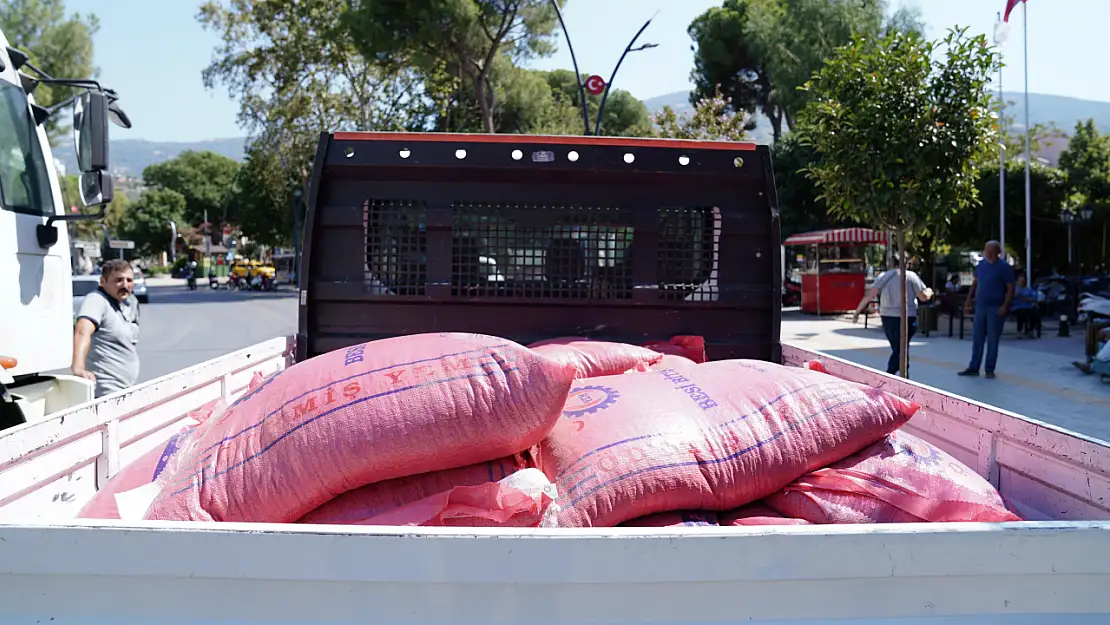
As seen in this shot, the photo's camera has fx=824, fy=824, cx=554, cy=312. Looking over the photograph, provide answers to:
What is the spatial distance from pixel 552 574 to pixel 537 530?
80 mm

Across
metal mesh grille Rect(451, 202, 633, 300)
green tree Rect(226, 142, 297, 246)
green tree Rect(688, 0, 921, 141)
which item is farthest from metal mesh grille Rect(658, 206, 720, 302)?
green tree Rect(226, 142, 297, 246)

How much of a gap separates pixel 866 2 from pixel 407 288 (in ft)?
113

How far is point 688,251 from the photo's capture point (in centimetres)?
379

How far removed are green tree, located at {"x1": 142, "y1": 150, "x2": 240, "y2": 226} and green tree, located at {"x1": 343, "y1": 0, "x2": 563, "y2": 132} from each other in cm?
6812

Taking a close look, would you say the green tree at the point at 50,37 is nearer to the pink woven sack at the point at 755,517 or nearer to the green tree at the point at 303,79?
the green tree at the point at 303,79

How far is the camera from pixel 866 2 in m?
33.1

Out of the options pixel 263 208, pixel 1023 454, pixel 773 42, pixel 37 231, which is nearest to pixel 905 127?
pixel 1023 454

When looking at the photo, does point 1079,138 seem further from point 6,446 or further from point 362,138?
point 6,446

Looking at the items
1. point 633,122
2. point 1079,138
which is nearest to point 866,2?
point 1079,138

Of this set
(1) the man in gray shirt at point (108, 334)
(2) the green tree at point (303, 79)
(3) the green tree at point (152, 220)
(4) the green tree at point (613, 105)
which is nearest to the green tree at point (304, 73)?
(2) the green tree at point (303, 79)

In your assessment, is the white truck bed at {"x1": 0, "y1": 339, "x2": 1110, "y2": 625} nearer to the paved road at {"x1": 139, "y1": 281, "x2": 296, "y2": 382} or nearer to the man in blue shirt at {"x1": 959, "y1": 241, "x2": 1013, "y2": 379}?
the man in blue shirt at {"x1": 959, "y1": 241, "x2": 1013, "y2": 379}

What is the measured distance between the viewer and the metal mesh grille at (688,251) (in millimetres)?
3768

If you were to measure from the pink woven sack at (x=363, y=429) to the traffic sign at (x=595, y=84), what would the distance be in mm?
17627

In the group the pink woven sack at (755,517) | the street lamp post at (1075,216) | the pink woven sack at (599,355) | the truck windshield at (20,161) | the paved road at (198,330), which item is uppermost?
the street lamp post at (1075,216)
